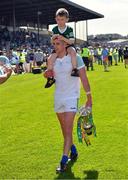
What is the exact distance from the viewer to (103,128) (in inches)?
426

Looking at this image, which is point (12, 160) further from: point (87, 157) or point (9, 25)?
point (9, 25)

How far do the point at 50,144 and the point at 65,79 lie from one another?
2.40m

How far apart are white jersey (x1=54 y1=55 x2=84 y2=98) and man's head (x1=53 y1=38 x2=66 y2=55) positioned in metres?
0.10

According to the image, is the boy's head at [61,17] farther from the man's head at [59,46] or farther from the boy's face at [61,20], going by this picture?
the man's head at [59,46]

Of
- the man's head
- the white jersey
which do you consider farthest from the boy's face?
the white jersey

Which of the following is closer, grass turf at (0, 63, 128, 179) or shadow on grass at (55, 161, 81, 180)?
shadow on grass at (55, 161, 81, 180)

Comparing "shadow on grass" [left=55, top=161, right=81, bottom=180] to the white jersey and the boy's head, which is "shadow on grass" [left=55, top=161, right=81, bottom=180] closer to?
the white jersey

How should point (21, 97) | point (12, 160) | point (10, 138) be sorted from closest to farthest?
point (12, 160) < point (10, 138) < point (21, 97)

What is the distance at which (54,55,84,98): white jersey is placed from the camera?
7.22m

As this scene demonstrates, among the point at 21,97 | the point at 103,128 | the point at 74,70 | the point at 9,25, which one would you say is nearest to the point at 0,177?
the point at 74,70

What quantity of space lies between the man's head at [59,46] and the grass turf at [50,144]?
5.59 feet

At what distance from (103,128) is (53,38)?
398cm

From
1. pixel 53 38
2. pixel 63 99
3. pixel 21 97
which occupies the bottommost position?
pixel 21 97

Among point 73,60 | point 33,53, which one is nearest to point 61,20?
point 73,60
